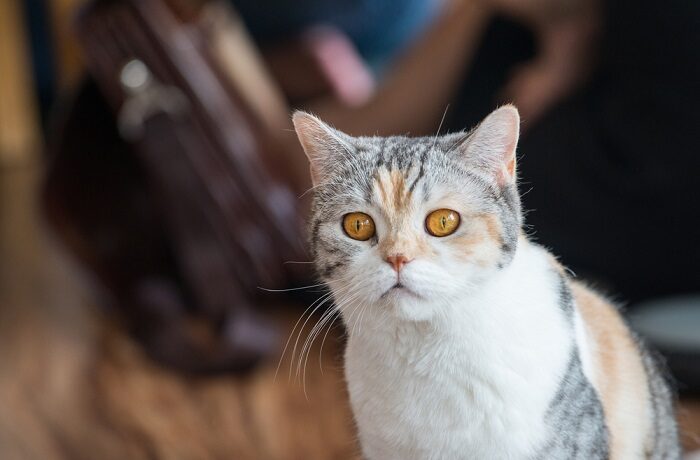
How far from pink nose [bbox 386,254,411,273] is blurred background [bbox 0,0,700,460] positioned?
0.36 m

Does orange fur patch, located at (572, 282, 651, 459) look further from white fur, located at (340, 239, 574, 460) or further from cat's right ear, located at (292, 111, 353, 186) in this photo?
cat's right ear, located at (292, 111, 353, 186)

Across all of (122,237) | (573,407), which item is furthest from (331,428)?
(573,407)

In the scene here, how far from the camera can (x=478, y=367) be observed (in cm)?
60

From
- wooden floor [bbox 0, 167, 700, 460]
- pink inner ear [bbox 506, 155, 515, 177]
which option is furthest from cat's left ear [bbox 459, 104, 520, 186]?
wooden floor [bbox 0, 167, 700, 460]

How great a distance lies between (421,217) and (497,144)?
7cm

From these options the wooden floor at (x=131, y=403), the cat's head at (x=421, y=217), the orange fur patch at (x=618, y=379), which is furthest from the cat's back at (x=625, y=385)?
the wooden floor at (x=131, y=403)

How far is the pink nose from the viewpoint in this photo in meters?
0.58

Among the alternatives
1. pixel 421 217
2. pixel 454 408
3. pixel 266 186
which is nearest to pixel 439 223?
pixel 421 217

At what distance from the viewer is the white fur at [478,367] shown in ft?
1.97

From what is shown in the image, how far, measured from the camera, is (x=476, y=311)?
23.6 inches

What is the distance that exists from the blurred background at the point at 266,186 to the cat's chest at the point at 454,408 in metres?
0.30

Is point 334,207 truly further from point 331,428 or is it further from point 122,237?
point 122,237

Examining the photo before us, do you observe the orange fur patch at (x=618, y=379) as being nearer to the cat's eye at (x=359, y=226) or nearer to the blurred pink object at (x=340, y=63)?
the cat's eye at (x=359, y=226)

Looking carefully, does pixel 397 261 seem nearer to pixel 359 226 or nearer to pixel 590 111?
pixel 359 226
